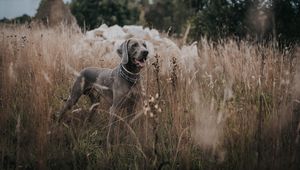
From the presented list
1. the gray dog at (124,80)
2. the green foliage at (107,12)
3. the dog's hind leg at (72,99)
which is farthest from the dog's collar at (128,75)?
the green foliage at (107,12)

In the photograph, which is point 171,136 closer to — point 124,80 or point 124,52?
point 124,80

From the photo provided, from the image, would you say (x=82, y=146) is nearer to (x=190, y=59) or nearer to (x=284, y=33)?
(x=190, y=59)

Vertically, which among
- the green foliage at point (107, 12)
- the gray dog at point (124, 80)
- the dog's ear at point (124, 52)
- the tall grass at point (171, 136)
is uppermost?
the green foliage at point (107, 12)

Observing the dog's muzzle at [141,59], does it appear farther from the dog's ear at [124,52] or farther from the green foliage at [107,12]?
the green foliage at [107,12]

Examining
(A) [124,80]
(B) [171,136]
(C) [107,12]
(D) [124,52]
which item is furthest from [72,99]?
(C) [107,12]

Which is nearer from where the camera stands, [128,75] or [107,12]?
[128,75]

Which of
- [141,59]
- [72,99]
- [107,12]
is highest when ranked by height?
[107,12]

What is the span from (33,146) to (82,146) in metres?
0.44

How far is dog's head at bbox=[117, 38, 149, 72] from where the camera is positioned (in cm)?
391

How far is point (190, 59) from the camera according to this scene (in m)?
6.27

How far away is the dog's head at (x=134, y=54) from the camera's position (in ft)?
12.8

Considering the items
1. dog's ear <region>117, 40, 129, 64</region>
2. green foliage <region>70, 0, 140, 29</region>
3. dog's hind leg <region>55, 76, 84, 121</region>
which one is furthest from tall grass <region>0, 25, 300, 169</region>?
Answer: green foliage <region>70, 0, 140, 29</region>

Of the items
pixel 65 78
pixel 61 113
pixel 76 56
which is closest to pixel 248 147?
pixel 61 113

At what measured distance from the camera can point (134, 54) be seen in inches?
158
